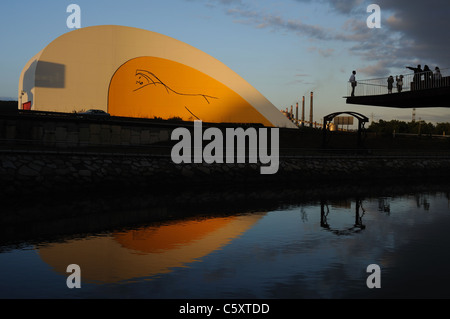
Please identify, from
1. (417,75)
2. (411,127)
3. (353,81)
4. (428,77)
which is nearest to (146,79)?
(353,81)

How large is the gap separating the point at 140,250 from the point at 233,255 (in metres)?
2.36

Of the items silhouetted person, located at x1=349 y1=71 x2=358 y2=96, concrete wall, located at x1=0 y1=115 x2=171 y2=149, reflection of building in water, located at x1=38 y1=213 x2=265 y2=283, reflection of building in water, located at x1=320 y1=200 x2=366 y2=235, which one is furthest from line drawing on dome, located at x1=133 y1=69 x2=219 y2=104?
reflection of building in water, located at x1=38 y1=213 x2=265 y2=283

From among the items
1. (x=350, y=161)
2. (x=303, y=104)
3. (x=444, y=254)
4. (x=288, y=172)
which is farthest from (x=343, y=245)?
(x=303, y=104)

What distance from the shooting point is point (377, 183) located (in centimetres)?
3086

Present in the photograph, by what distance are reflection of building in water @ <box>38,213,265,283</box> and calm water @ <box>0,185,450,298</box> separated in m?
0.02

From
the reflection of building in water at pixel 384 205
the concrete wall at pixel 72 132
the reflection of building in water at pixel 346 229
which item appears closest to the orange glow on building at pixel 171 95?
the concrete wall at pixel 72 132

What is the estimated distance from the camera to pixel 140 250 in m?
11.3

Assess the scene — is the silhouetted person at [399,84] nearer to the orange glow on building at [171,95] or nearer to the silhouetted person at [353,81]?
the silhouetted person at [353,81]

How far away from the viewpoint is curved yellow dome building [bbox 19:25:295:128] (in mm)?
40219

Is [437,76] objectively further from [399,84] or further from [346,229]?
[346,229]

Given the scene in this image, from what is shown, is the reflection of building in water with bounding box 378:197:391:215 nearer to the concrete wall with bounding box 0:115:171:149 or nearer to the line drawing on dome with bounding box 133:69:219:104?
the concrete wall with bounding box 0:115:171:149

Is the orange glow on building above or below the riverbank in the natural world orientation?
above

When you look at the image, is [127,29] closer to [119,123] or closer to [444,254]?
[119,123]

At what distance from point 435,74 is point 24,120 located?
2783cm
